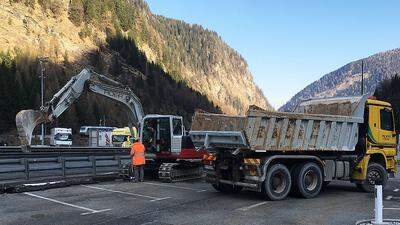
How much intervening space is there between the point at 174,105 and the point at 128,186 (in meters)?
121

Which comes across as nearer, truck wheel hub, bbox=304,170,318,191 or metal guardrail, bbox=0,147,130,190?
truck wheel hub, bbox=304,170,318,191

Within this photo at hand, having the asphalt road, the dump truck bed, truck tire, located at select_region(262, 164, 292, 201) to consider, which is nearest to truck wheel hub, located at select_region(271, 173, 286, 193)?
truck tire, located at select_region(262, 164, 292, 201)

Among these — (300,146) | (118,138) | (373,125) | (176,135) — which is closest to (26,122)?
(176,135)

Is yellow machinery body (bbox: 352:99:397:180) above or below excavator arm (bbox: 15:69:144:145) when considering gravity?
below

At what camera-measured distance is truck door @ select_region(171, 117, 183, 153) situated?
20938 millimetres

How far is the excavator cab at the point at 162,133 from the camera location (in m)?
21.0

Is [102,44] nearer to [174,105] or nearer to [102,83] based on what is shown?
[174,105]

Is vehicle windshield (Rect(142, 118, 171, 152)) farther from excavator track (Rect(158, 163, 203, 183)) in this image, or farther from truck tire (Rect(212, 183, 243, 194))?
truck tire (Rect(212, 183, 243, 194))

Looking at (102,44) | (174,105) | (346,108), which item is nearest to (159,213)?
(346,108)

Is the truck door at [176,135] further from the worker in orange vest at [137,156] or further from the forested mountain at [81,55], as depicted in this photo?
the forested mountain at [81,55]

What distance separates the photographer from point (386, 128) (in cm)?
1730

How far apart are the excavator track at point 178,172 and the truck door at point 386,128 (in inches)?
295

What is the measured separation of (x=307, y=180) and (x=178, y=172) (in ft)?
20.2

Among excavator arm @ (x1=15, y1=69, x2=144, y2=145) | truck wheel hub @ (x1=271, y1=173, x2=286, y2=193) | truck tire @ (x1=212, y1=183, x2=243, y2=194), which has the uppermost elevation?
excavator arm @ (x1=15, y1=69, x2=144, y2=145)
